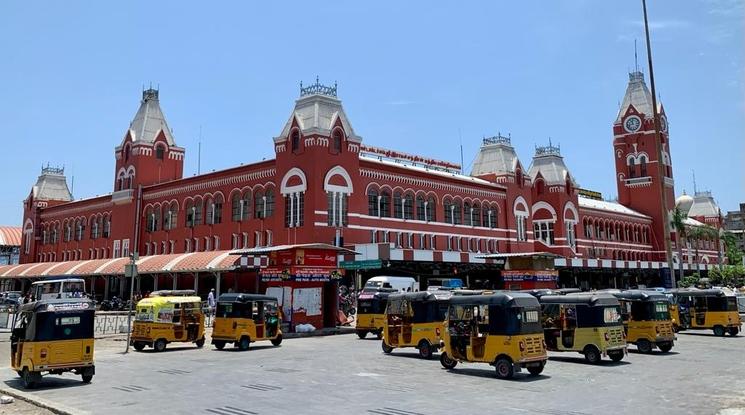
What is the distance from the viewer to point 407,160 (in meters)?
53.6

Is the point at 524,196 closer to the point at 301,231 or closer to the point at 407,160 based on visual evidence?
the point at 407,160

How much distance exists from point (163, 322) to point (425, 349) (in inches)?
402

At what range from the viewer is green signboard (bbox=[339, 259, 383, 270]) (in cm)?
3750

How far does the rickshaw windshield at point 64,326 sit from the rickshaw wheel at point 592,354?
1446 cm

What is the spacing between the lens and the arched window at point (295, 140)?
A: 148 feet

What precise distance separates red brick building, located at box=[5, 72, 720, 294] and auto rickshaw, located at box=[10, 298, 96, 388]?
2330cm

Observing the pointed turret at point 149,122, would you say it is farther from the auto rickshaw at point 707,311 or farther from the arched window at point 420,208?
the auto rickshaw at point 707,311

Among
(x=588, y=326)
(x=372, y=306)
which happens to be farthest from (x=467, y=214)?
(x=588, y=326)

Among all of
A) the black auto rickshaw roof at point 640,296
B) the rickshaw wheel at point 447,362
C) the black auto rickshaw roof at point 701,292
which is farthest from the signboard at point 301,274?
the black auto rickshaw roof at point 701,292

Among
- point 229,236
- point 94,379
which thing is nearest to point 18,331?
point 94,379

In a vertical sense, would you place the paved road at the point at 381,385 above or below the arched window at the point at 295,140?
below

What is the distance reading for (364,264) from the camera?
38.3 metres

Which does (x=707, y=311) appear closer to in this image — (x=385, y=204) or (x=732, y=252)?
(x=385, y=204)

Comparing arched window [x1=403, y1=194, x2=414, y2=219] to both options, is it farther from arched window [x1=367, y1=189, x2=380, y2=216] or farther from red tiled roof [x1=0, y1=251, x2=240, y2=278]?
red tiled roof [x1=0, y1=251, x2=240, y2=278]
